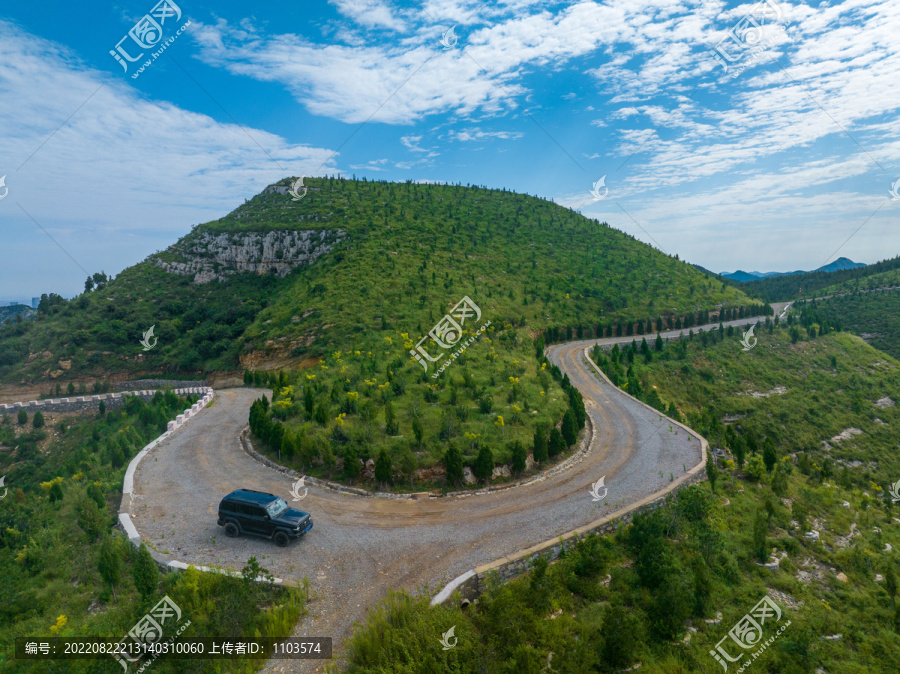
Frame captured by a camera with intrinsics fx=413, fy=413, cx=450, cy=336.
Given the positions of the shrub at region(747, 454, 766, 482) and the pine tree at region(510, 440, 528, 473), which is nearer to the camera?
the pine tree at region(510, 440, 528, 473)

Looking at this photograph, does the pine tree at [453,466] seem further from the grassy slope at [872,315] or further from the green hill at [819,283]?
the green hill at [819,283]

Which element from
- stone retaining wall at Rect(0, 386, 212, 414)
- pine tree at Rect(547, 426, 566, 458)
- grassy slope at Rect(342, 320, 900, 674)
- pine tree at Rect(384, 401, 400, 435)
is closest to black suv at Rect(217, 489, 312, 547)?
grassy slope at Rect(342, 320, 900, 674)

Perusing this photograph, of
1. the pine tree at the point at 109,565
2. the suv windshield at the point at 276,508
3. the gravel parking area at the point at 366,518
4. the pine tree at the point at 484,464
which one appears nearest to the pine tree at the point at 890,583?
the gravel parking area at the point at 366,518

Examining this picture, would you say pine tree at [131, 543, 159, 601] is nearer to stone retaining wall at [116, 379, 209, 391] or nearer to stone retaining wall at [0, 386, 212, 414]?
stone retaining wall at [0, 386, 212, 414]

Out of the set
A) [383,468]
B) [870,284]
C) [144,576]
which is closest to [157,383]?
[383,468]

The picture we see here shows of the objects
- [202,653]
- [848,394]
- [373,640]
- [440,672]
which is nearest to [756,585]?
[440,672]

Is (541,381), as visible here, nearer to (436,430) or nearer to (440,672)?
(436,430)
